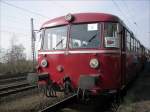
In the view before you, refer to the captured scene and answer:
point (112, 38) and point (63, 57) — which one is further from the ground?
point (112, 38)

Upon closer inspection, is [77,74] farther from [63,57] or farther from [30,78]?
[30,78]

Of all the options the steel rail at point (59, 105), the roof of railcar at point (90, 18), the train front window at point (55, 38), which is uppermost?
the roof of railcar at point (90, 18)

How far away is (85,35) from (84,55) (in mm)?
668

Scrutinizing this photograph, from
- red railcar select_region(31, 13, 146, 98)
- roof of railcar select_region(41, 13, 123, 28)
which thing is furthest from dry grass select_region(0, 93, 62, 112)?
roof of railcar select_region(41, 13, 123, 28)

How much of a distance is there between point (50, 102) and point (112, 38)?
132 inches

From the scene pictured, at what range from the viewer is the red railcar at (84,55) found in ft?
27.1

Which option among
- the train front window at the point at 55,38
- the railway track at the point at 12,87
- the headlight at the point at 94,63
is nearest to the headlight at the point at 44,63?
the train front window at the point at 55,38

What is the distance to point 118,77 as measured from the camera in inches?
354

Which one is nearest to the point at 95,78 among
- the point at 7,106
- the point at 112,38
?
the point at 112,38

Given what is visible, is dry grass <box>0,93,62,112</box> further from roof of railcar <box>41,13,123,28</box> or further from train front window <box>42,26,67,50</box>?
roof of railcar <box>41,13,123,28</box>

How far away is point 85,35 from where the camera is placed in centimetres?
865

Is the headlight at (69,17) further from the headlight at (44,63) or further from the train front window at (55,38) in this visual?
the headlight at (44,63)

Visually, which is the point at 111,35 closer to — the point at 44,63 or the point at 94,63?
the point at 94,63

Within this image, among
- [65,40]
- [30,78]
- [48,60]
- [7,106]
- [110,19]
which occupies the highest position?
[110,19]
